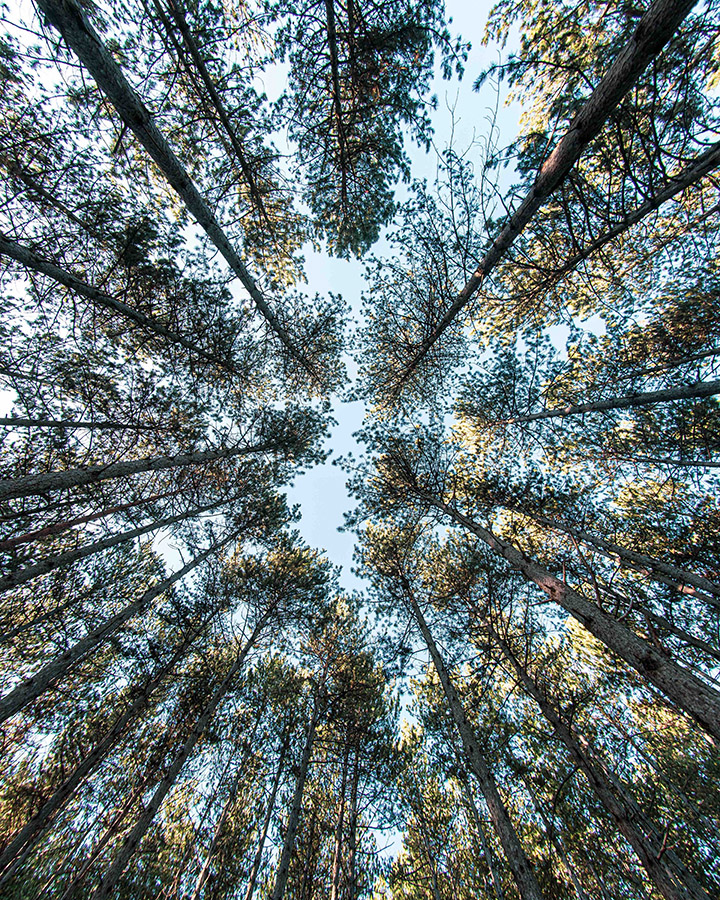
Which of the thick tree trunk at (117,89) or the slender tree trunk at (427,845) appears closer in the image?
the thick tree trunk at (117,89)

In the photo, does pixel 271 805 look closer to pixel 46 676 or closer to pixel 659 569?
pixel 46 676

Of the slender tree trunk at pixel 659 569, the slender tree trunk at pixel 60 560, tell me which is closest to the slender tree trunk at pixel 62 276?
the slender tree trunk at pixel 60 560

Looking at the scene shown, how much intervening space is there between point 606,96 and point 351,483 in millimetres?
8441

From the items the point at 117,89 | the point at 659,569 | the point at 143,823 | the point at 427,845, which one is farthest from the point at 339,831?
the point at 117,89

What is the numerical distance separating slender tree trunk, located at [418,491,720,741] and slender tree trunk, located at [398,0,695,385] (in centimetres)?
502

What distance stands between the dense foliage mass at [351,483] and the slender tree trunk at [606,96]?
8cm

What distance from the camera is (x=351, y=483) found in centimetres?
967

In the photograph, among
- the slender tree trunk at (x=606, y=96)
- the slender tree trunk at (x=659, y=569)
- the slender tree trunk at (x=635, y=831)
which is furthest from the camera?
the slender tree trunk at (x=659, y=569)

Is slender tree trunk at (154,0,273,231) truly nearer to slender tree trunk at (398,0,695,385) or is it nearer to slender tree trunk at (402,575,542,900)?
slender tree trunk at (398,0,695,385)

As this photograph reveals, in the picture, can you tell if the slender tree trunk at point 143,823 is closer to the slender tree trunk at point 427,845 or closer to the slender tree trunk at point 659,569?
the slender tree trunk at point 427,845

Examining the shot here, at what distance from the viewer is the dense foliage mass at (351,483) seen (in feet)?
16.7

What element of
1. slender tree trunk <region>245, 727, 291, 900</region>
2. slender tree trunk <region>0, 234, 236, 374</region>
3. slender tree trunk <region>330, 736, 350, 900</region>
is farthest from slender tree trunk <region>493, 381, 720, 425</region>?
slender tree trunk <region>245, 727, 291, 900</region>

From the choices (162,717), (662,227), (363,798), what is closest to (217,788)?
(162,717)

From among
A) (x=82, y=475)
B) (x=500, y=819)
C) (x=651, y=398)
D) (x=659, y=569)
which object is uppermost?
(x=651, y=398)
